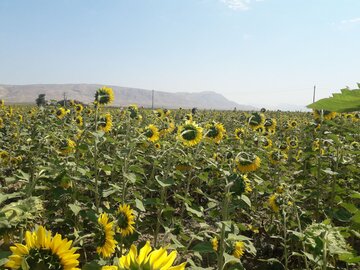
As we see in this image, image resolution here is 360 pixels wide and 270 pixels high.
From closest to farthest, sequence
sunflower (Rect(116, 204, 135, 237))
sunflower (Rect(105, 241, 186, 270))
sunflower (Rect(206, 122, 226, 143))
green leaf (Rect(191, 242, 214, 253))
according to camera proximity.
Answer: sunflower (Rect(105, 241, 186, 270)) → green leaf (Rect(191, 242, 214, 253)) → sunflower (Rect(116, 204, 135, 237)) → sunflower (Rect(206, 122, 226, 143))

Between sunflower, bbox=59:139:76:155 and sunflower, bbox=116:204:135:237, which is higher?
sunflower, bbox=59:139:76:155

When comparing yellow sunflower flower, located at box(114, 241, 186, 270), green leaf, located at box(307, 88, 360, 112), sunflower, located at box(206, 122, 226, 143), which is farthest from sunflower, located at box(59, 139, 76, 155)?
green leaf, located at box(307, 88, 360, 112)

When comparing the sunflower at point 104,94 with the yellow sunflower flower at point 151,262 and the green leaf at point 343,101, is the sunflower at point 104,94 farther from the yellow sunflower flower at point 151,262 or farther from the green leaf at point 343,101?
the green leaf at point 343,101

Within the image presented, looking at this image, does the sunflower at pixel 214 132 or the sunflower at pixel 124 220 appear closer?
the sunflower at pixel 124 220

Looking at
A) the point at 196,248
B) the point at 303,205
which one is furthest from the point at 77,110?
the point at 196,248

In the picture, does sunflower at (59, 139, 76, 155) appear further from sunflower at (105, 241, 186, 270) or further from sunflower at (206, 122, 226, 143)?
sunflower at (105, 241, 186, 270)

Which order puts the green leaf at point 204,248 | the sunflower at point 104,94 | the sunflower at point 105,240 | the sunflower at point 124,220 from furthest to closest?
the sunflower at point 104,94 → the sunflower at point 124,220 → the sunflower at point 105,240 → the green leaf at point 204,248

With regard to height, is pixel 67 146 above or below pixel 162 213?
above

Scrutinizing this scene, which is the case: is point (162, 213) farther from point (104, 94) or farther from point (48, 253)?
point (48, 253)

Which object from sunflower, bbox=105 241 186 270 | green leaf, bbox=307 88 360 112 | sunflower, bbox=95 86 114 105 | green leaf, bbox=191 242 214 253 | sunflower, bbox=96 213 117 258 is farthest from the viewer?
sunflower, bbox=95 86 114 105

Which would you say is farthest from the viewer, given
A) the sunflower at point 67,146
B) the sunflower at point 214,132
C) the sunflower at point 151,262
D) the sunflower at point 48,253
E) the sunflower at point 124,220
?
the sunflower at point 214,132

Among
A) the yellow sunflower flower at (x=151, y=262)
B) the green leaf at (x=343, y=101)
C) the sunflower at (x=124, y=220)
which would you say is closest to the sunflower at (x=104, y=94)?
the sunflower at (x=124, y=220)

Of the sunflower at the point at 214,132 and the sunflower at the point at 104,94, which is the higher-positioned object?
the sunflower at the point at 104,94

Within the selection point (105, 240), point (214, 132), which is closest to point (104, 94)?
point (214, 132)
